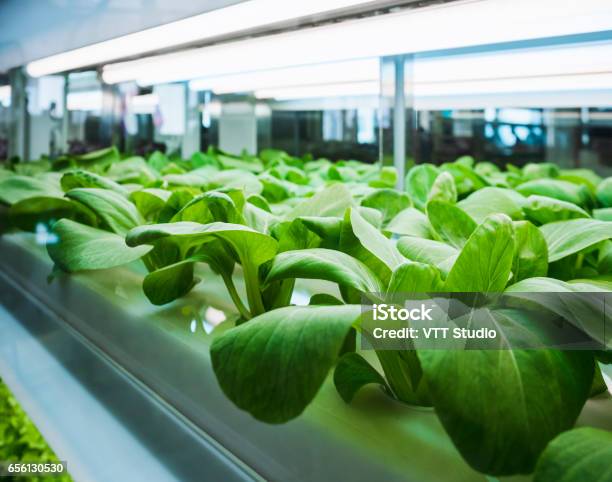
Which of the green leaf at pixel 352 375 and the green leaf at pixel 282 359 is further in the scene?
the green leaf at pixel 352 375

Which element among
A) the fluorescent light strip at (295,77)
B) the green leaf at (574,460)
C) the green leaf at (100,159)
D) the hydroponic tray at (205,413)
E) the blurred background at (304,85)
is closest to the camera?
the green leaf at (574,460)

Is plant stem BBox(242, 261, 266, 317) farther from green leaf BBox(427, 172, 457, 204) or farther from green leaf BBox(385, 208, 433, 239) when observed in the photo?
green leaf BBox(427, 172, 457, 204)

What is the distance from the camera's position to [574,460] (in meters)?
0.24

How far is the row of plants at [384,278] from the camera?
0.87ft

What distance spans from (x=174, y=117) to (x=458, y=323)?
6.30 ft

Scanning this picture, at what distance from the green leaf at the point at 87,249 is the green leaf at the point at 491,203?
42 cm

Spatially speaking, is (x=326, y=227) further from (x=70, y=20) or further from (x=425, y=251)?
(x=70, y=20)

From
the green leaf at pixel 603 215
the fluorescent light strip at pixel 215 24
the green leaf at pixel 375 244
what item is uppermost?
the fluorescent light strip at pixel 215 24

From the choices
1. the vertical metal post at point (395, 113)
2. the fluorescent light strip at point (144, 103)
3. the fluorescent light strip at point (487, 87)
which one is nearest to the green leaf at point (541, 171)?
the fluorescent light strip at point (487, 87)

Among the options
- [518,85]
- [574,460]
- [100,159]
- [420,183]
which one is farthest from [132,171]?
[574,460]

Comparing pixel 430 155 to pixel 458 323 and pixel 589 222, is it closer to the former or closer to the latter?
pixel 589 222

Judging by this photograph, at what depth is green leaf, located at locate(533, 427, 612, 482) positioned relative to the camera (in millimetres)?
235

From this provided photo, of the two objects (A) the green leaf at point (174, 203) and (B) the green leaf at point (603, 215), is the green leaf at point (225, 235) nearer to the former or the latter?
(A) the green leaf at point (174, 203)

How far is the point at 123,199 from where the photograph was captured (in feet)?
2.30
